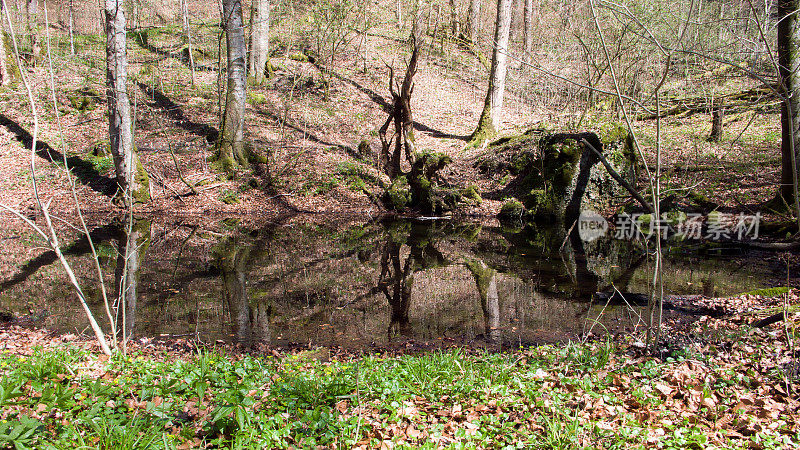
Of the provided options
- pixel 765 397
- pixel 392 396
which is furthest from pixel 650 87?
pixel 392 396

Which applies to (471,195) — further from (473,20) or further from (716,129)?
(473,20)

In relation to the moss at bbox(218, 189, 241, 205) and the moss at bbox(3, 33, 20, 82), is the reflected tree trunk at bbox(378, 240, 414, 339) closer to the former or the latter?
the moss at bbox(218, 189, 241, 205)

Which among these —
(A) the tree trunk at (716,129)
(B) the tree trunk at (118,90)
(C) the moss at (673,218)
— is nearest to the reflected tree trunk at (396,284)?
(B) the tree trunk at (118,90)

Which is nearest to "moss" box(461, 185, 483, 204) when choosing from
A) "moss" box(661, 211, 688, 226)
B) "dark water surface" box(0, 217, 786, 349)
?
"dark water surface" box(0, 217, 786, 349)

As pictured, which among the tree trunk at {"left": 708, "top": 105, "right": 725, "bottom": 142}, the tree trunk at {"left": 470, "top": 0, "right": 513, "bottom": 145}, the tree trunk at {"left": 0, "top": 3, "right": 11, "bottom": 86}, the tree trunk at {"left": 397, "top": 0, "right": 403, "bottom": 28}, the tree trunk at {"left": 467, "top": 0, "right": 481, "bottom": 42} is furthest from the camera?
the tree trunk at {"left": 397, "top": 0, "right": 403, "bottom": 28}

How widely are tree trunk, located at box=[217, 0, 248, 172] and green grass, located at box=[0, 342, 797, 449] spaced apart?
37.1ft

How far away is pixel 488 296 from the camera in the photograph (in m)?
7.03

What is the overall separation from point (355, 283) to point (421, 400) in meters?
4.42

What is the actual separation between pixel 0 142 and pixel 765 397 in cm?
1858

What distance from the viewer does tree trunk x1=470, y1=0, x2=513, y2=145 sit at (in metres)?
15.6

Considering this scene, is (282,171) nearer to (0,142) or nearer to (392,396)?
(0,142)

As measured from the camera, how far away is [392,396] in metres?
3.32

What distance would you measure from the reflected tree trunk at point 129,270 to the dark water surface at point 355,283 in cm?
3

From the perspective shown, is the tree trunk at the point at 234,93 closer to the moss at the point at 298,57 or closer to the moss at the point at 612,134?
the moss at the point at 298,57
